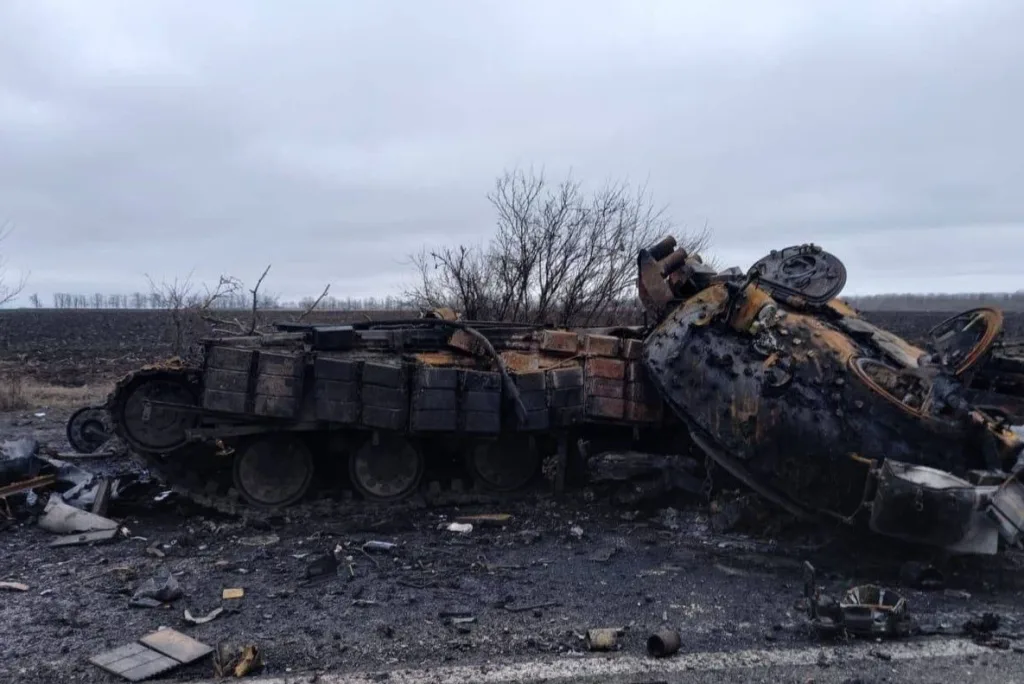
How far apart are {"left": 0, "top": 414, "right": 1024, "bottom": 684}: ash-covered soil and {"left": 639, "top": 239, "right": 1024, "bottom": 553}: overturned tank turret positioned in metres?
0.59

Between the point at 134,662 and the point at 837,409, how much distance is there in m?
5.23

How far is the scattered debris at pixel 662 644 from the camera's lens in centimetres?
516

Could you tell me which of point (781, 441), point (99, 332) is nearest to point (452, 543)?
point (781, 441)

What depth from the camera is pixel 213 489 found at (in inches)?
351

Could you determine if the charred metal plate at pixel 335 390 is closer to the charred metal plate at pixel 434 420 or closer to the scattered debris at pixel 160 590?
the charred metal plate at pixel 434 420

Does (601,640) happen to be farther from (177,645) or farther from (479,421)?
(479,421)

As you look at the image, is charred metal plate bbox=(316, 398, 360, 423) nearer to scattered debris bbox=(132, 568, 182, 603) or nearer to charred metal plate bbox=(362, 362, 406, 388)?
charred metal plate bbox=(362, 362, 406, 388)

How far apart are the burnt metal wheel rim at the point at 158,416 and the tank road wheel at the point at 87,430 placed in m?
2.40

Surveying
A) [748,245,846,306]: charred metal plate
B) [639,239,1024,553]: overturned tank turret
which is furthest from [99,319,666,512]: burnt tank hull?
[748,245,846,306]: charred metal plate

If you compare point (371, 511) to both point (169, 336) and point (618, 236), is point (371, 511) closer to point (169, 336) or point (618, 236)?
point (618, 236)

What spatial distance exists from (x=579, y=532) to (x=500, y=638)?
269cm

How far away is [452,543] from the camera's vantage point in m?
7.69

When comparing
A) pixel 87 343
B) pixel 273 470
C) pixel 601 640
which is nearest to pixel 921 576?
pixel 601 640

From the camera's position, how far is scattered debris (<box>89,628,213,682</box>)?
16.1ft
